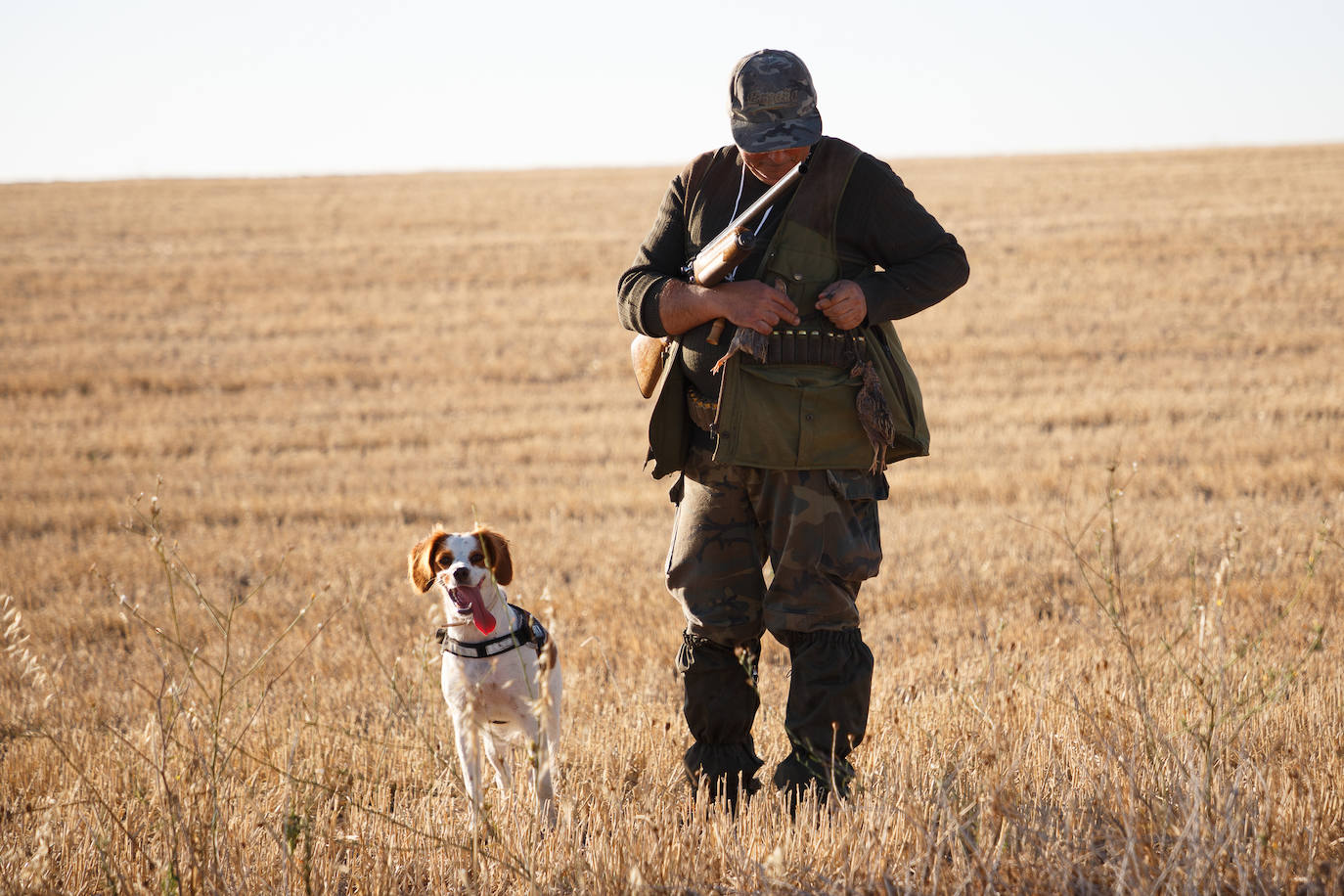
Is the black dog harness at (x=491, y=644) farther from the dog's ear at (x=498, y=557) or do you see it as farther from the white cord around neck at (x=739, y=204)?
the white cord around neck at (x=739, y=204)

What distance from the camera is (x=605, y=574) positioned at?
673cm

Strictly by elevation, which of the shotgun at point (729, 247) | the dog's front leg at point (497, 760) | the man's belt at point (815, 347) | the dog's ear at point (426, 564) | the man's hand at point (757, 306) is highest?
the shotgun at point (729, 247)

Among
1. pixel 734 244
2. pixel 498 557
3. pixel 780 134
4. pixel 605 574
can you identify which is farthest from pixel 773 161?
pixel 605 574

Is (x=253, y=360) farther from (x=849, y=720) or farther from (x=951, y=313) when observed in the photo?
(x=849, y=720)

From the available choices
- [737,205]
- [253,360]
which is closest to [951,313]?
[253,360]

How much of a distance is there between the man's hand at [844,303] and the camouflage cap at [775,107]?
41 centimetres

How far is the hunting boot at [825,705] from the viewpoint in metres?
3.02

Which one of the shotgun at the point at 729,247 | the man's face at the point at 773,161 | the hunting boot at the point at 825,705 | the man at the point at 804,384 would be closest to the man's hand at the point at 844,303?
the man at the point at 804,384

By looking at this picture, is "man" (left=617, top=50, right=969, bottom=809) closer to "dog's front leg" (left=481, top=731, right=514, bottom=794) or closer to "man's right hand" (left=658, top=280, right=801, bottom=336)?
"man's right hand" (left=658, top=280, right=801, bottom=336)

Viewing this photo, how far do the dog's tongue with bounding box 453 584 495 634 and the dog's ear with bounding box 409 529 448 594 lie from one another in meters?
0.12

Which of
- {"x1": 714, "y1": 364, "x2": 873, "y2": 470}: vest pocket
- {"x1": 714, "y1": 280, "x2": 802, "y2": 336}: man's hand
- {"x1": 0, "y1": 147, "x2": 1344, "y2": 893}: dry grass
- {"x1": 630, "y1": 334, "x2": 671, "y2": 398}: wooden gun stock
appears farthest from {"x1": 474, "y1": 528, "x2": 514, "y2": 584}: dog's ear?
{"x1": 714, "y1": 280, "x2": 802, "y2": 336}: man's hand

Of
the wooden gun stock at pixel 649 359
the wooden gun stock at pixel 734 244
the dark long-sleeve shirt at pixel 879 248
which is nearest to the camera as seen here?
the wooden gun stock at pixel 734 244

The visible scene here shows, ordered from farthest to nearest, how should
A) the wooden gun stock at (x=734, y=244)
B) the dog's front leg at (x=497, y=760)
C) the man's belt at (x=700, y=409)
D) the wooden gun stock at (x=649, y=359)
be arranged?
the dog's front leg at (x=497, y=760), the wooden gun stock at (x=649, y=359), the man's belt at (x=700, y=409), the wooden gun stock at (x=734, y=244)

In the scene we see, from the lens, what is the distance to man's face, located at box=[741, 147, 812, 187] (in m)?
2.99
